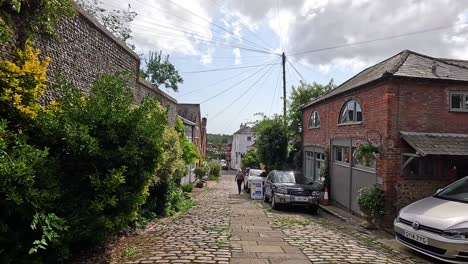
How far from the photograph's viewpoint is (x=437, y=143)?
35.2 ft

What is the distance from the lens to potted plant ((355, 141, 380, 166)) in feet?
38.0

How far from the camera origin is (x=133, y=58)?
11.8m

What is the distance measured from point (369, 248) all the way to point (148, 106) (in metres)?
5.53

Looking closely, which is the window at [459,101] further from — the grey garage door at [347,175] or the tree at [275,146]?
the tree at [275,146]

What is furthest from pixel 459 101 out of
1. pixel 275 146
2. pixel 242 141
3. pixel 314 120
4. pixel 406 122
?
pixel 242 141

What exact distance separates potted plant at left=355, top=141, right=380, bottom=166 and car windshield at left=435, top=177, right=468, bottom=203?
11.0ft

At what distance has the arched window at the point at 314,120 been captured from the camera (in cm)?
1932

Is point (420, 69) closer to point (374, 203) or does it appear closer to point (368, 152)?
point (368, 152)

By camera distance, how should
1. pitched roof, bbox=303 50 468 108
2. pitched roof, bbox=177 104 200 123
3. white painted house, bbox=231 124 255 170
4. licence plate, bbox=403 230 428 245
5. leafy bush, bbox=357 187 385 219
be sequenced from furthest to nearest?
white painted house, bbox=231 124 255 170 → pitched roof, bbox=177 104 200 123 → pitched roof, bbox=303 50 468 108 → leafy bush, bbox=357 187 385 219 → licence plate, bbox=403 230 428 245

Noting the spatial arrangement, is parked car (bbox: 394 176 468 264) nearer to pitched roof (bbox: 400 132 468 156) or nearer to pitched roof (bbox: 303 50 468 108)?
pitched roof (bbox: 400 132 468 156)

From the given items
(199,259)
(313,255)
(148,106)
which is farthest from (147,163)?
(313,255)

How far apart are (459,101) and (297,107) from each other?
53.8 ft

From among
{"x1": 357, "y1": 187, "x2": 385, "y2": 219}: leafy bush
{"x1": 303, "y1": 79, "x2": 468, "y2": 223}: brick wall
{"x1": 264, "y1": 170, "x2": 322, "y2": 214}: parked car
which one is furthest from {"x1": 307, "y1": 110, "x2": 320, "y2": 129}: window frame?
{"x1": 357, "y1": 187, "x2": 385, "y2": 219}: leafy bush

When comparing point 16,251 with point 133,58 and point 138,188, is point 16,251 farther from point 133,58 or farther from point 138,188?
point 133,58
